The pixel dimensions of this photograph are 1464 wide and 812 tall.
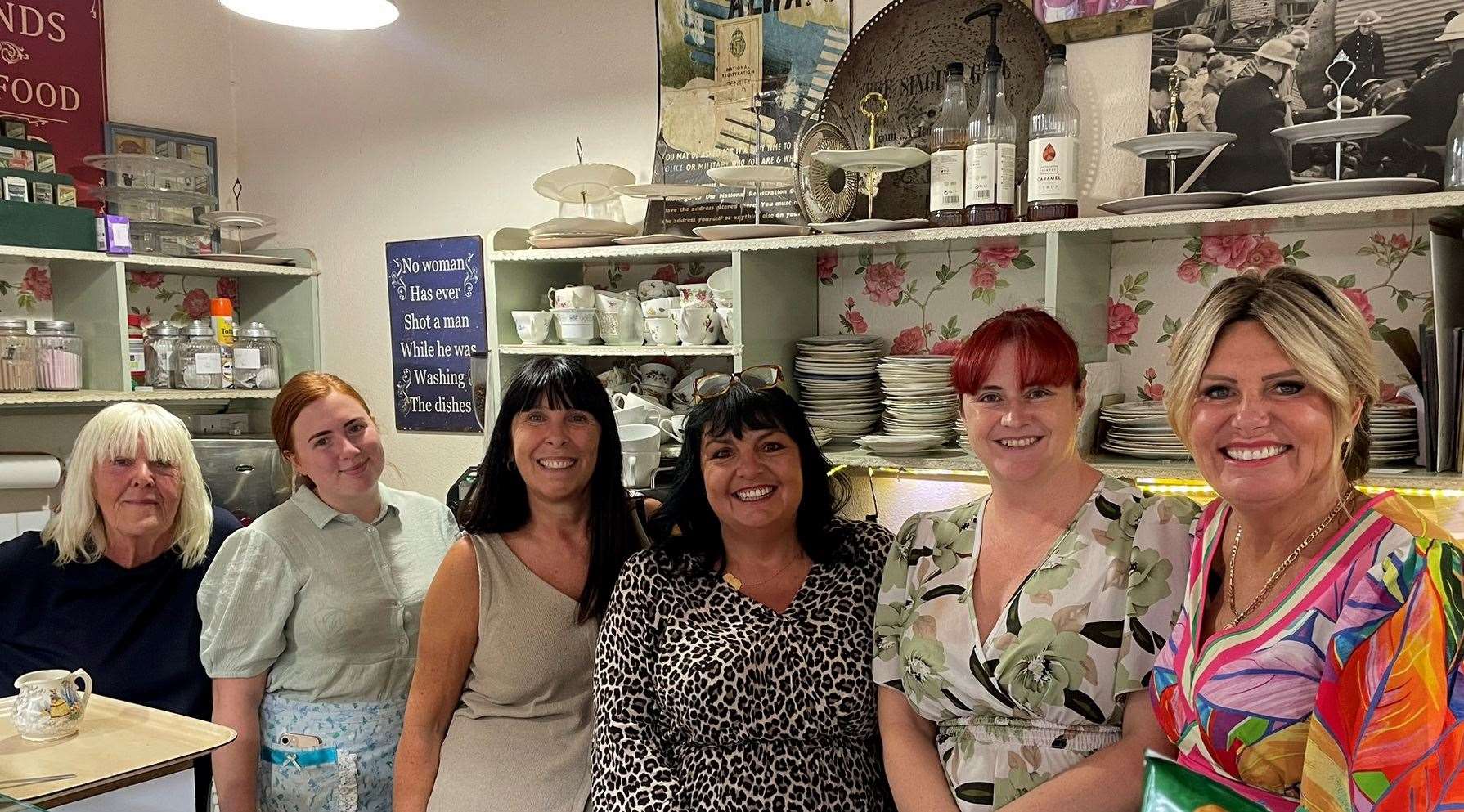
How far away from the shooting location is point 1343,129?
2021mm

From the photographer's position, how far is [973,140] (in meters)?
2.45

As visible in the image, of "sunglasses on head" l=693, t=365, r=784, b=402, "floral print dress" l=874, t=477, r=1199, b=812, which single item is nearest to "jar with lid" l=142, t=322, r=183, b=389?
"sunglasses on head" l=693, t=365, r=784, b=402

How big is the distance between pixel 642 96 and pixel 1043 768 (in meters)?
2.42

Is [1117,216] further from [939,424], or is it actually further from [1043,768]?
[1043,768]

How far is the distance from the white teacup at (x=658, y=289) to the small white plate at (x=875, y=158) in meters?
0.64

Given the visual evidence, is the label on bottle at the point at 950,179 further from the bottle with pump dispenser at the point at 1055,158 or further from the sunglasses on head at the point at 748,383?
the sunglasses on head at the point at 748,383

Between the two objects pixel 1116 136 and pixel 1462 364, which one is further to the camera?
pixel 1116 136

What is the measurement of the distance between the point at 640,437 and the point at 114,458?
4.03ft

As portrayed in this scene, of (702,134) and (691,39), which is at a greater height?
(691,39)

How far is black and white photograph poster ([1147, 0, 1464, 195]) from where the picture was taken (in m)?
2.15

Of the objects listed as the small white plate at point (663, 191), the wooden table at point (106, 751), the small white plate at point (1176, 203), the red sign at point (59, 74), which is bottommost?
the wooden table at point (106, 751)

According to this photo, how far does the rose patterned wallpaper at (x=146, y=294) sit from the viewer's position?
3.47 meters

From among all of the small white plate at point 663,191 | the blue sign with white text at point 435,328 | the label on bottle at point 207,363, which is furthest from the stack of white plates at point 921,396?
the label on bottle at point 207,363

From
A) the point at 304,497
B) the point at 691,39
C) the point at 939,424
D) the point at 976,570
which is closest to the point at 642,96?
the point at 691,39
